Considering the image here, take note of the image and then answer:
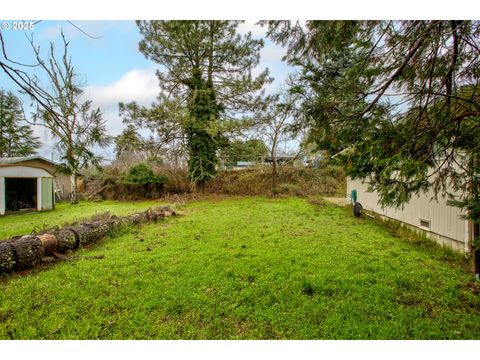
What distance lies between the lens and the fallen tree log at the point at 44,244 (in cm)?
260

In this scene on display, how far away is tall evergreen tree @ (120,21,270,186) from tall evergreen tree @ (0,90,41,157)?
20.8ft

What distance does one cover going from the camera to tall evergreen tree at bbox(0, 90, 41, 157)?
89.0 inches

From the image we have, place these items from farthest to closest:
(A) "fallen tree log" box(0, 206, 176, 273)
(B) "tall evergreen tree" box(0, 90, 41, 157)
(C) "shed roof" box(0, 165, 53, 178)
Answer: (C) "shed roof" box(0, 165, 53, 178), (A) "fallen tree log" box(0, 206, 176, 273), (B) "tall evergreen tree" box(0, 90, 41, 157)

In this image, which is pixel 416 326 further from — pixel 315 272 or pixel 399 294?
pixel 315 272

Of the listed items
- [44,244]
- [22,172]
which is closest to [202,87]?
[22,172]

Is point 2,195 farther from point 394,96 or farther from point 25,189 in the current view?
point 394,96

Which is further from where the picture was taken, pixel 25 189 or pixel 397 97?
pixel 25 189

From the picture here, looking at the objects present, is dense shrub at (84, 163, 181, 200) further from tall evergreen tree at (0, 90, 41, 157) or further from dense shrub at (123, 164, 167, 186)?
tall evergreen tree at (0, 90, 41, 157)

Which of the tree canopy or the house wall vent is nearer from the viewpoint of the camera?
the tree canopy

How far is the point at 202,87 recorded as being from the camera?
9.78 m

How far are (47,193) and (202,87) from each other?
7.14 meters

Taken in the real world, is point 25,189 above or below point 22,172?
below

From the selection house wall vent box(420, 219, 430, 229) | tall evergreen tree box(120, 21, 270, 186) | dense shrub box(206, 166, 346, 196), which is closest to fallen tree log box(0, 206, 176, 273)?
tall evergreen tree box(120, 21, 270, 186)

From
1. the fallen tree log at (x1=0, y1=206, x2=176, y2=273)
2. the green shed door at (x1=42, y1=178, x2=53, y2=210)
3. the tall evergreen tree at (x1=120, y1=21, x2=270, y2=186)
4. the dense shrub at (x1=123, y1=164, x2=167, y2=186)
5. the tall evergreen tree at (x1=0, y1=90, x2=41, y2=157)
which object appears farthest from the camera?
the dense shrub at (x1=123, y1=164, x2=167, y2=186)
